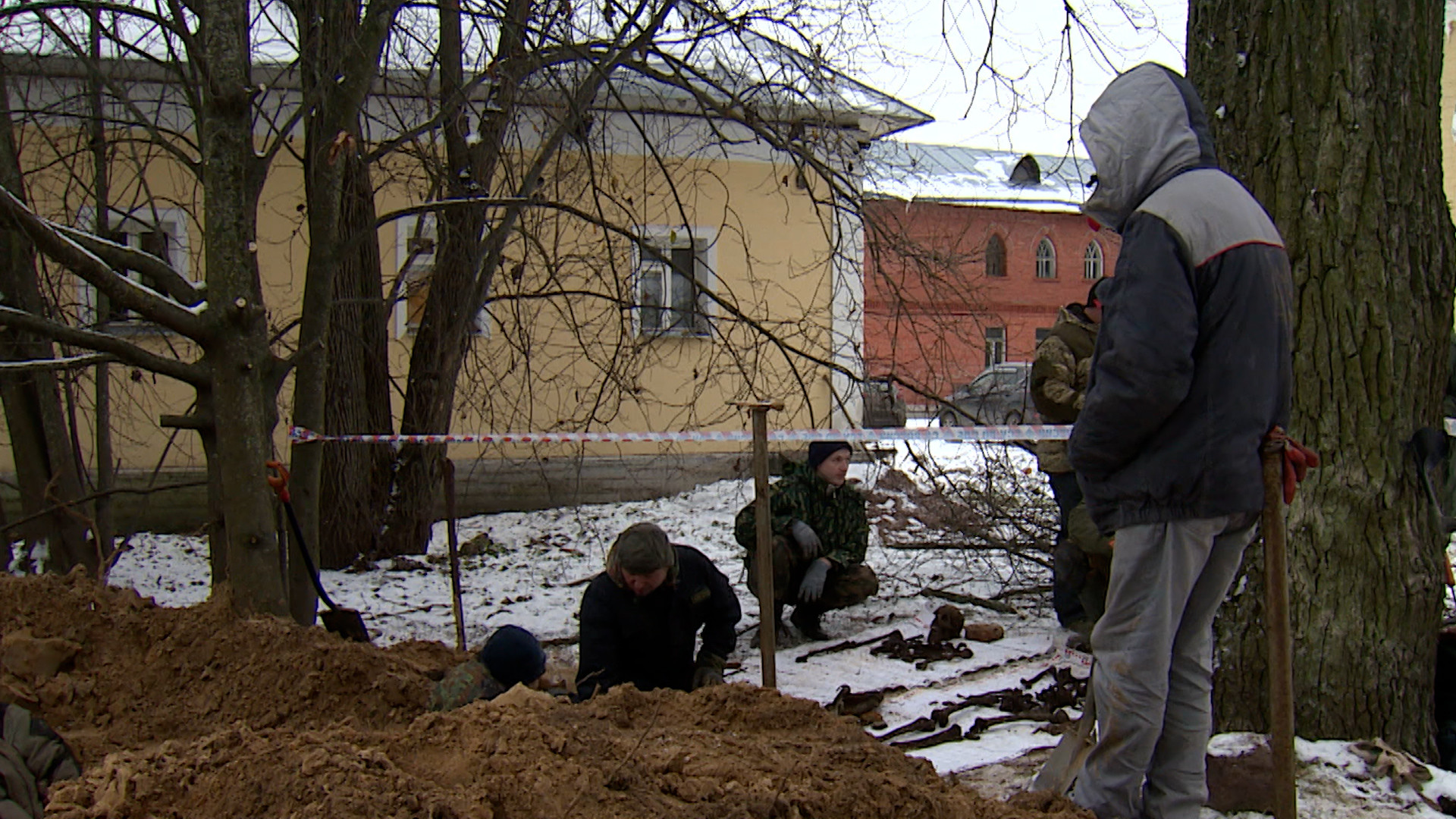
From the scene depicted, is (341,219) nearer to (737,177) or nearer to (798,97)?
(798,97)

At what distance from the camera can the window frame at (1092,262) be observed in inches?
1293

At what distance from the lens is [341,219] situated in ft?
21.1

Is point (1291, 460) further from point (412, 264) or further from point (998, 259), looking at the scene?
point (998, 259)

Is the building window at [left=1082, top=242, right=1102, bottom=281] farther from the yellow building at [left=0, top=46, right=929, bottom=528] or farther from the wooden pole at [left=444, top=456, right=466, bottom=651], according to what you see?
the wooden pole at [left=444, top=456, right=466, bottom=651]

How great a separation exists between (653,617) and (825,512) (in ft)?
5.64

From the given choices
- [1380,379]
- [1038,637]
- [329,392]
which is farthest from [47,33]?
[1380,379]

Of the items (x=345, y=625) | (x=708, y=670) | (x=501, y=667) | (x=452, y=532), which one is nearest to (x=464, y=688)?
(x=501, y=667)

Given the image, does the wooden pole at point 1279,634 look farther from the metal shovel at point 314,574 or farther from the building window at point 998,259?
the building window at point 998,259

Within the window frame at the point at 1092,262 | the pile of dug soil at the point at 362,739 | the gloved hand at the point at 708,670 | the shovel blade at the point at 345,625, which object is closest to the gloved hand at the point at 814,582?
the gloved hand at the point at 708,670

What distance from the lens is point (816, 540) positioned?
229 inches

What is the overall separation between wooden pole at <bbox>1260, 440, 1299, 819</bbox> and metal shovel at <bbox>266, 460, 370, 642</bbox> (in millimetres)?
3364

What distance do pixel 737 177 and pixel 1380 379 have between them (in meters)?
9.47

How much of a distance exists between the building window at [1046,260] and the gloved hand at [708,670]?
97.4 ft

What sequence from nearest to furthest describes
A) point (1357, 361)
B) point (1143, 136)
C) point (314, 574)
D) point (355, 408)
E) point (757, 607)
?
1. point (1143, 136)
2. point (1357, 361)
3. point (314, 574)
4. point (757, 607)
5. point (355, 408)
